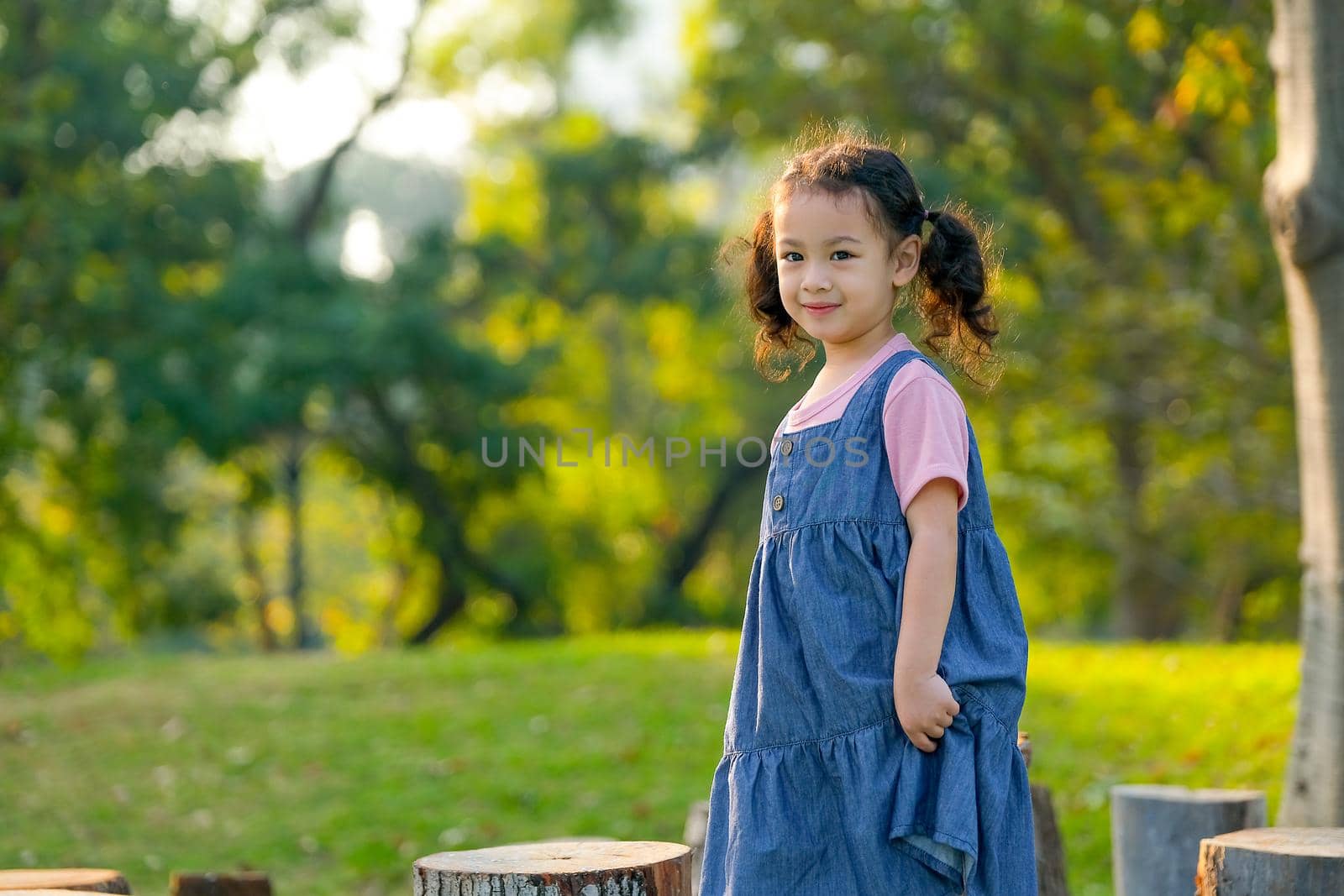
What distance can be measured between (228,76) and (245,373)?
3.91 metres

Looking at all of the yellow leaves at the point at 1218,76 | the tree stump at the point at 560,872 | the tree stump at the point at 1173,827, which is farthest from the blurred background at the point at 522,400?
the tree stump at the point at 560,872

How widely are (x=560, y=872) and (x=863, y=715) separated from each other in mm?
734

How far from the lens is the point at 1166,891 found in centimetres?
458

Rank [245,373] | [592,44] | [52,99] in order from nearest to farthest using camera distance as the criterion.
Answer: [52,99]
[245,373]
[592,44]

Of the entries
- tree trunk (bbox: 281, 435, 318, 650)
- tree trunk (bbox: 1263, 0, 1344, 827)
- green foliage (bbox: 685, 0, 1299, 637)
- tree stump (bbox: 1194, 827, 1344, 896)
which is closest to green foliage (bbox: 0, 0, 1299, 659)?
green foliage (bbox: 685, 0, 1299, 637)

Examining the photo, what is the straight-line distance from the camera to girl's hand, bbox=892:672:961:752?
262 centimetres

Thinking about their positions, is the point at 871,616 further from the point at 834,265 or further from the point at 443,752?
the point at 443,752

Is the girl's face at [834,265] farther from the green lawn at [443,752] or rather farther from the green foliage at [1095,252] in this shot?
the green foliage at [1095,252]

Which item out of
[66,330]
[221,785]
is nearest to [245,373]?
[66,330]

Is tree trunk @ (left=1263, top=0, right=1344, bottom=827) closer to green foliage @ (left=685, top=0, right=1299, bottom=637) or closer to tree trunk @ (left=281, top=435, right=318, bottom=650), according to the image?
green foliage @ (left=685, top=0, right=1299, bottom=637)

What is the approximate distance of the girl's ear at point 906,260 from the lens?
2.90 m

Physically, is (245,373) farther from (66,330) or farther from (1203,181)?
(1203,181)

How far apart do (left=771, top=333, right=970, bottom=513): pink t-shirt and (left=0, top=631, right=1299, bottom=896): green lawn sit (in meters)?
3.77

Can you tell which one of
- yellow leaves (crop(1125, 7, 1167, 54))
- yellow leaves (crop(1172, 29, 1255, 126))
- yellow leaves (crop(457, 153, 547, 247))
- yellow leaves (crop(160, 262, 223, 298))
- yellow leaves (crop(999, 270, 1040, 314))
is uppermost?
yellow leaves (crop(457, 153, 547, 247))
